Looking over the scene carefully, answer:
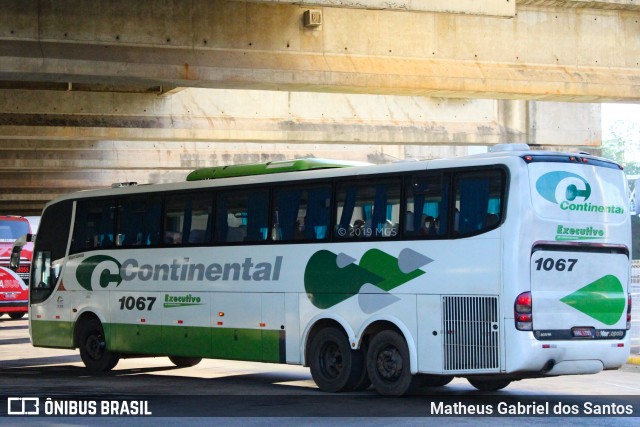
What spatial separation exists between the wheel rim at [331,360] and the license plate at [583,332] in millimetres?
3371

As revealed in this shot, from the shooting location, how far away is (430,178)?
1566 cm

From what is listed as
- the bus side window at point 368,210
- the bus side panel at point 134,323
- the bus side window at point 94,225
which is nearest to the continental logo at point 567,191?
the bus side window at point 368,210

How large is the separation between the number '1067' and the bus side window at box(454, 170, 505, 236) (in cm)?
70

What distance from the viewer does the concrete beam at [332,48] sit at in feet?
59.3

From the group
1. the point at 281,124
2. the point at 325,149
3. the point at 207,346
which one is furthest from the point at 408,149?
the point at 207,346

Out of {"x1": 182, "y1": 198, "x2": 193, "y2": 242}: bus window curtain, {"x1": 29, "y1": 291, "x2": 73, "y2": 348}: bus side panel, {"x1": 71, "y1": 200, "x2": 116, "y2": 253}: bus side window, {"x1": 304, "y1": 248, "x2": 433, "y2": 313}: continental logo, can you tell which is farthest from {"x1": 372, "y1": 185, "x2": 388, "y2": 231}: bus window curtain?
{"x1": 29, "y1": 291, "x2": 73, "y2": 348}: bus side panel

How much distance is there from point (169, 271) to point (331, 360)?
391 cm

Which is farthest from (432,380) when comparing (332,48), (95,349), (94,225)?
(94,225)

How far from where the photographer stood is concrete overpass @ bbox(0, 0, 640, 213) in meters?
18.2

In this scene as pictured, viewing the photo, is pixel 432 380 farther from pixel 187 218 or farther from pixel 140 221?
pixel 140 221

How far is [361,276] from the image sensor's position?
16.4 metres

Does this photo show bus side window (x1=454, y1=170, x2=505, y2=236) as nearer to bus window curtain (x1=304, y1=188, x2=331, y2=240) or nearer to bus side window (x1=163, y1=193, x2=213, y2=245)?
bus window curtain (x1=304, y1=188, x2=331, y2=240)

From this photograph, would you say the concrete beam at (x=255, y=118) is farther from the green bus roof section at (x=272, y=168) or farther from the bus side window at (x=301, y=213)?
the bus side window at (x=301, y=213)

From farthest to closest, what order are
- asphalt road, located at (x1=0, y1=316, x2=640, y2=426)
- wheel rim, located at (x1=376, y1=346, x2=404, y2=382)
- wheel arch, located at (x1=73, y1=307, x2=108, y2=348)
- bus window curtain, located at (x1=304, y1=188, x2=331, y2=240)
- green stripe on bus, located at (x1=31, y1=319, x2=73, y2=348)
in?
green stripe on bus, located at (x1=31, y1=319, x2=73, y2=348) → wheel arch, located at (x1=73, y1=307, x2=108, y2=348) → bus window curtain, located at (x1=304, y1=188, x2=331, y2=240) → wheel rim, located at (x1=376, y1=346, x2=404, y2=382) → asphalt road, located at (x1=0, y1=316, x2=640, y2=426)
